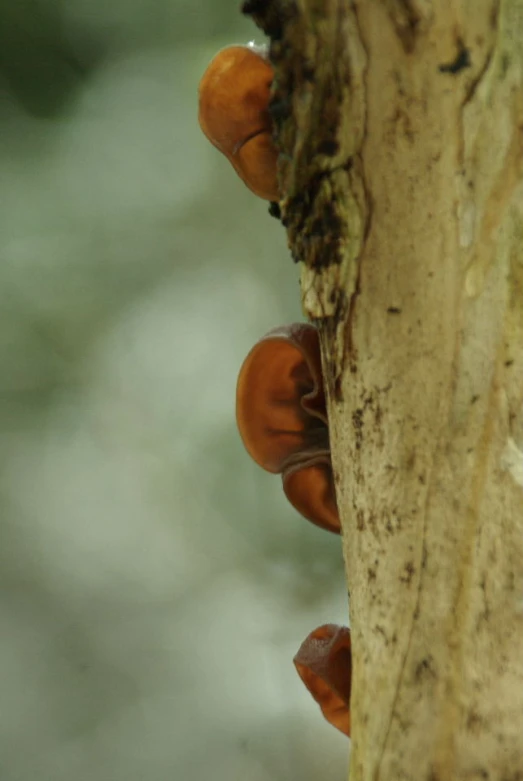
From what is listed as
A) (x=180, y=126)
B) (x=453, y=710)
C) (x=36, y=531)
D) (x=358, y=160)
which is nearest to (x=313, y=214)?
(x=358, y=160)

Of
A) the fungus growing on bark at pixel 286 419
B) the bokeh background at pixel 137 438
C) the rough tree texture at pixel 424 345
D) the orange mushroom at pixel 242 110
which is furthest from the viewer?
the bokeh background at pixel 137 438

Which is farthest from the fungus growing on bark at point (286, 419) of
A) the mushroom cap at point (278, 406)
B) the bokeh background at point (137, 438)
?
the bokeh background at point (137, 438)

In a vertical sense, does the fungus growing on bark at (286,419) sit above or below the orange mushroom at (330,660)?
above

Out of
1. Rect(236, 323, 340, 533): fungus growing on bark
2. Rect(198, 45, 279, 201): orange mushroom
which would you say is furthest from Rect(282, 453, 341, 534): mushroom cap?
Rect(198, 45, 279, 201): orange mushroom

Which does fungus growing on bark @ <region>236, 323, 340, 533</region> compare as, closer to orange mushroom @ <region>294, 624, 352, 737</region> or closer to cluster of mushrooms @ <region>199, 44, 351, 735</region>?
cluster of mushrooms @ <region>199, 44, 351, 735</region>

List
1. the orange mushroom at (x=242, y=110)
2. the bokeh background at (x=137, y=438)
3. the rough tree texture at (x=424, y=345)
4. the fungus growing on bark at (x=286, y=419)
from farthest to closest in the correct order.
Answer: the bokeh background at (x=137, y=438)
the fungus growing on bark at (x=286, y=419)
the orange mushroom at (x=242, y=110)
the rough tree texture at (x=424, y=345)

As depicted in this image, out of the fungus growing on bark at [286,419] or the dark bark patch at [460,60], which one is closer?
the dark bark patch at [460,60]

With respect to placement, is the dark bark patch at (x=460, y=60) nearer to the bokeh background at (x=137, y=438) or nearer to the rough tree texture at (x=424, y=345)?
the rough tree texture at (x=424, y=345)

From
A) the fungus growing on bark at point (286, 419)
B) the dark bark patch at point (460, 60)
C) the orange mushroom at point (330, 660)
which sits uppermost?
the dark bark patch at point (460, 60)
